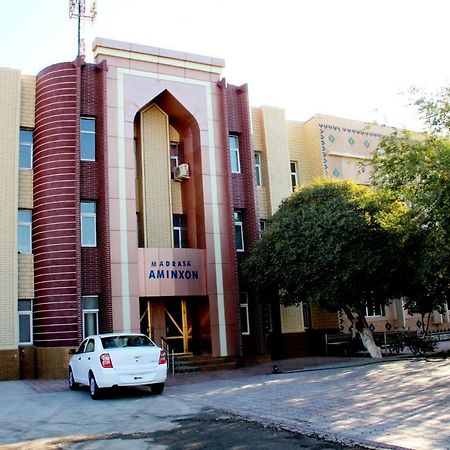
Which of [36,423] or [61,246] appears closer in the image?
[36,423]

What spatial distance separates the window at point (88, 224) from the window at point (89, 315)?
1.87 meters

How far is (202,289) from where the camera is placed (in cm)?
2122

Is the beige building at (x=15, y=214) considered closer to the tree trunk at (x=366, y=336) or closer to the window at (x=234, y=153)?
the window at (x=234, y=153)

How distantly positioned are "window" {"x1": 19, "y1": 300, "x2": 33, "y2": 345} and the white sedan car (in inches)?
238

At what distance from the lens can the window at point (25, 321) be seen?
1986 centimetres

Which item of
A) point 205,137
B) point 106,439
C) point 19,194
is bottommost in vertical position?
point 106,439

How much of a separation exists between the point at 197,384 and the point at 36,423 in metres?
6.08

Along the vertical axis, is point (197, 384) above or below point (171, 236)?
below

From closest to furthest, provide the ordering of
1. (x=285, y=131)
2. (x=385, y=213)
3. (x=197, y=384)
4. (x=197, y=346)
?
(x=197, y=384) → (x=385, y=213) → (x=197, y=346) → (x=285, y=131)

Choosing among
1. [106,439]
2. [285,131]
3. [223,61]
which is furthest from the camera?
[285,131]

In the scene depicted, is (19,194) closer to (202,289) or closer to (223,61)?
(202,289)

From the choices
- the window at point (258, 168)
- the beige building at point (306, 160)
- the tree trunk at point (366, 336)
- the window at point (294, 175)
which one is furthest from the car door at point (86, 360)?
the window at point (294, 175)

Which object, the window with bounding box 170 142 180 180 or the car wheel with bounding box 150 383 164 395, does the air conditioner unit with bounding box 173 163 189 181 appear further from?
the car wheel with bounding box 150 383 164 395

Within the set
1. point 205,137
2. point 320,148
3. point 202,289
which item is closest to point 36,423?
point 202,289
